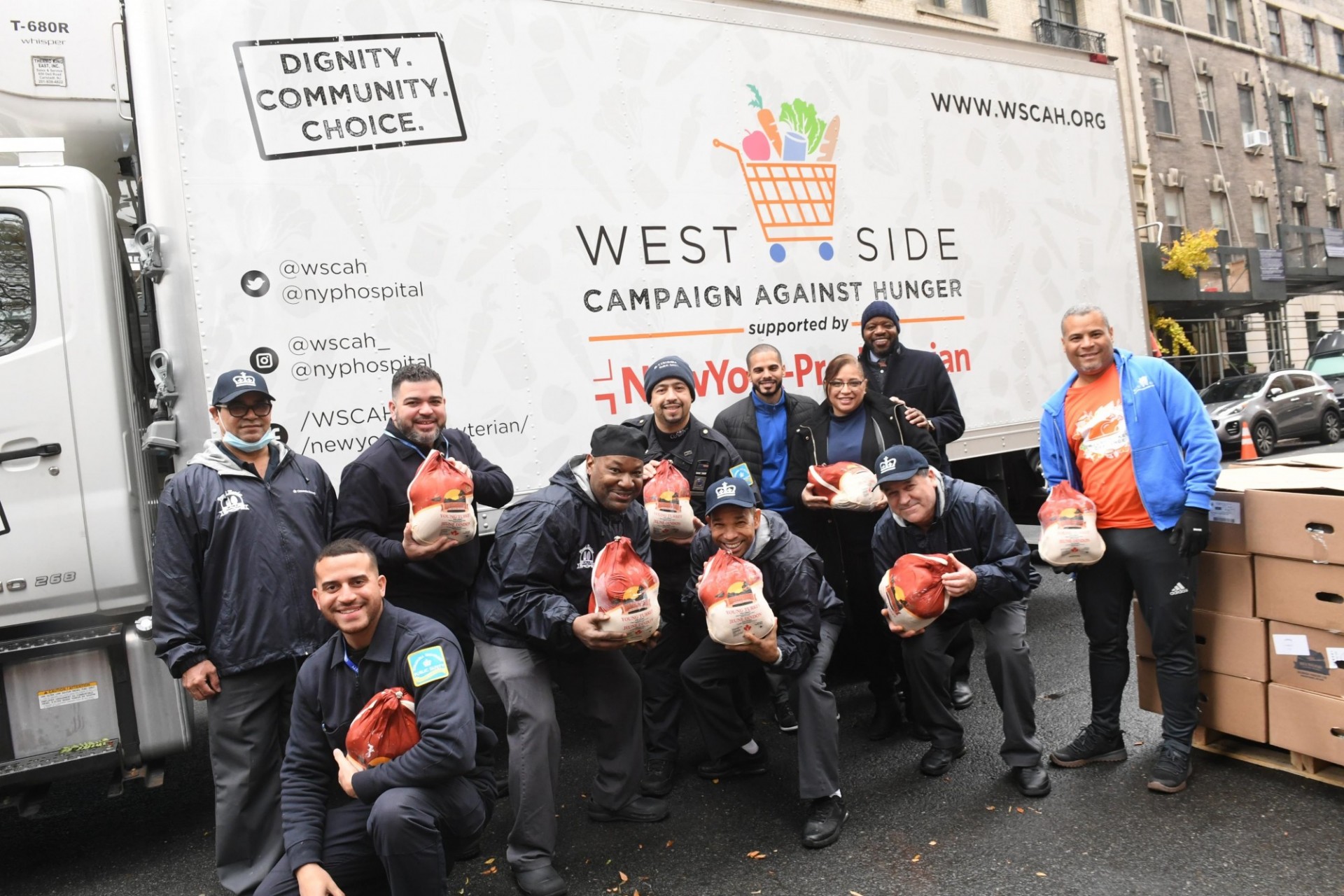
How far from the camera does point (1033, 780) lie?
378 cm

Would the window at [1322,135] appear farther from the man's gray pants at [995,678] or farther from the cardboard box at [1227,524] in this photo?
the man's gray pants at [995,678]

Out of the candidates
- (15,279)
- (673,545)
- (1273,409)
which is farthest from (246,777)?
(1273,409)

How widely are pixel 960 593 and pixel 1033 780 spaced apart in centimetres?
81

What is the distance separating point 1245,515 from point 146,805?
5.05m

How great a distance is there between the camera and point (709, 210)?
4.82 meters

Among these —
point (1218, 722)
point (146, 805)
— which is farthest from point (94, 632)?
point (1218, 722)

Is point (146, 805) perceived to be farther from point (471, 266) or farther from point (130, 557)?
point (471, 266)

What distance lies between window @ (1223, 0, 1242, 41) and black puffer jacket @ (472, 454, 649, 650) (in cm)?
3497

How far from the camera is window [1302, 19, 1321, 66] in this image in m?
32.8

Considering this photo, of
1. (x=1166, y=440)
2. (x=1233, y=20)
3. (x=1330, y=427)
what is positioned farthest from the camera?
(x=1233, y=20)

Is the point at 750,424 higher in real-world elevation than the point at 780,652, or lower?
higher

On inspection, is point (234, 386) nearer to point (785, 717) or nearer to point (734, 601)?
point (734, 601)

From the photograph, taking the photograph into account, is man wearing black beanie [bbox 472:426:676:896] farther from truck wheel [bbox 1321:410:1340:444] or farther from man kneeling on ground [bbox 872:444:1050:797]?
truck wheel [bbox 1321:410:1340:444]

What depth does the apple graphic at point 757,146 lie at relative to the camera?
497 centimetres
